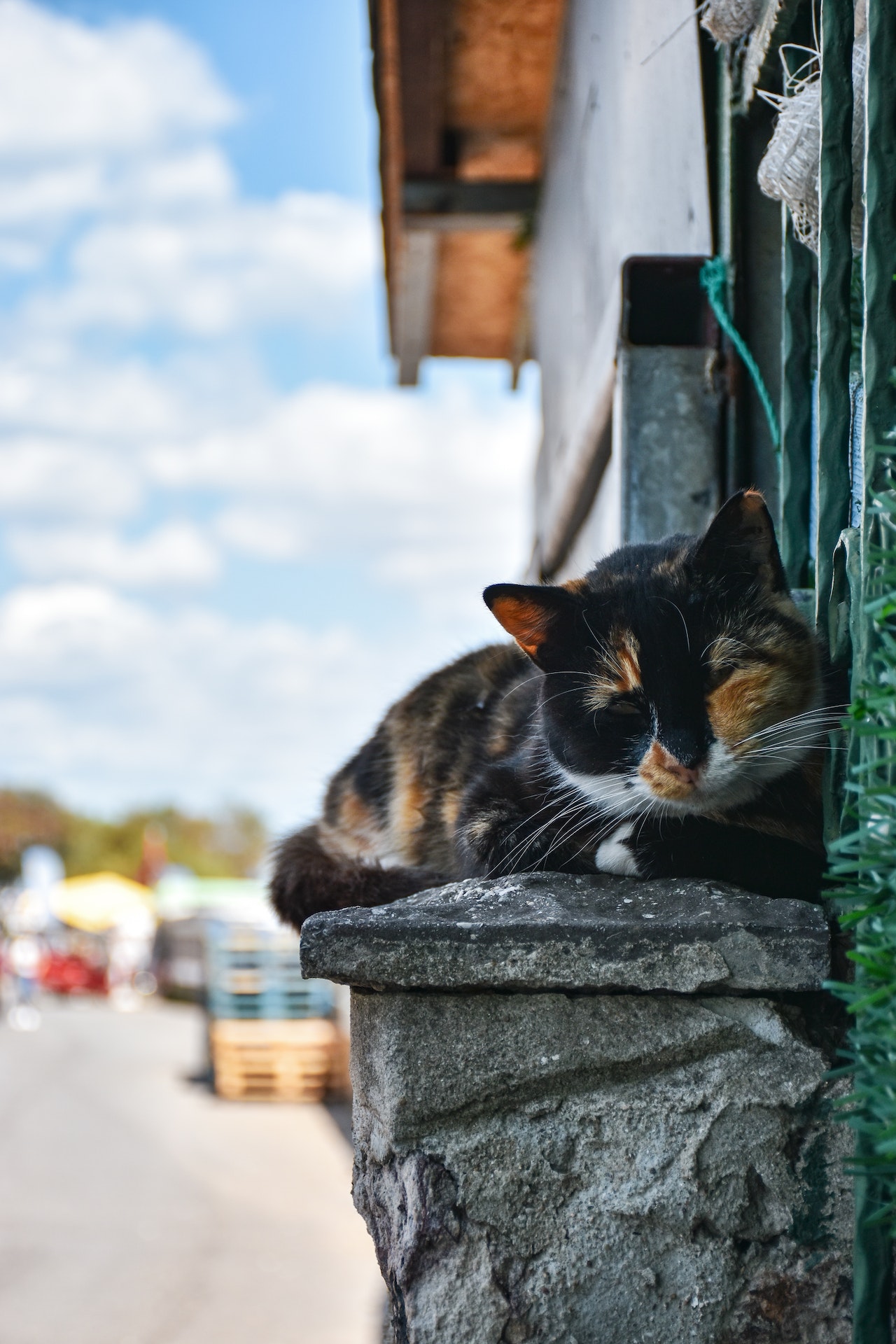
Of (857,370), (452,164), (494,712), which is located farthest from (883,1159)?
(452,164)

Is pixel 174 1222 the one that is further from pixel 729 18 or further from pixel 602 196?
pixel 729 18

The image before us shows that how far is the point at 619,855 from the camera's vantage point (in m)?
1.69

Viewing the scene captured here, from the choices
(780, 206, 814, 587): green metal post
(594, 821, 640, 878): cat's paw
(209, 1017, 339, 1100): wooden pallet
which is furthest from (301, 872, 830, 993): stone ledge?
(209, 1017, 339, 1100): wooden pallet

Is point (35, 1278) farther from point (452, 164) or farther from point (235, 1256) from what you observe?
point (452, 164)

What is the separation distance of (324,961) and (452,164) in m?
5.26

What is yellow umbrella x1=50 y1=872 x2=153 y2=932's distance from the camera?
33812 mm

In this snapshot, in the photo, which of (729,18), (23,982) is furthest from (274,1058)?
(729,18)

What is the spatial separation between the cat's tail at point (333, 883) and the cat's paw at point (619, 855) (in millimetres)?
365

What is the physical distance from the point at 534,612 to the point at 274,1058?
13.2 m

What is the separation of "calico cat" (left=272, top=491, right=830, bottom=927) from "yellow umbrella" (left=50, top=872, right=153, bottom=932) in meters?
33.8

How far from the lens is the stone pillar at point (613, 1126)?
4.58 ft

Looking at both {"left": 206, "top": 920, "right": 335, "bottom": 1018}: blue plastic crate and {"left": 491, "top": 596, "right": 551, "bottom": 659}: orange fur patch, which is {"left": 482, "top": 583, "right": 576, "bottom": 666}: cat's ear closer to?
{"left": 491, "top": 596, "right": 551, "bottom": 659}: orange fur patch

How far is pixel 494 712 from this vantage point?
7.56 feet

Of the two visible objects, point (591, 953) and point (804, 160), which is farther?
point (804, 160)
